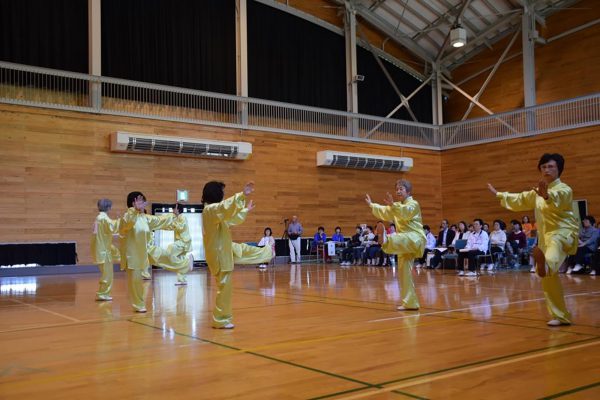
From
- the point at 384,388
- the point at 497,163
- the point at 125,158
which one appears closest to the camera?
the point at 384,388

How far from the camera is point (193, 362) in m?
4.13

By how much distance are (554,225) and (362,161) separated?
15590 mm

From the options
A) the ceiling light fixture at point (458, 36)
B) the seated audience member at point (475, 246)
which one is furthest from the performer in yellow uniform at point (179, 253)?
the ceiling light fixture at point (458, 36)

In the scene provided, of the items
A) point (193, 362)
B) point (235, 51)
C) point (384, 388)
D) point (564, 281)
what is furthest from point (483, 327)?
point (235, 51)

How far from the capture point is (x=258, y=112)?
1950cm

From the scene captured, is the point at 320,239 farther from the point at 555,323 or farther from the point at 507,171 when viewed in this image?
the point at 555,323

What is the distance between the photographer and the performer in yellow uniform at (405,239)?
688cm

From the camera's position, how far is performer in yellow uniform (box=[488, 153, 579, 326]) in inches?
210

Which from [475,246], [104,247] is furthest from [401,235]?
[475,246]

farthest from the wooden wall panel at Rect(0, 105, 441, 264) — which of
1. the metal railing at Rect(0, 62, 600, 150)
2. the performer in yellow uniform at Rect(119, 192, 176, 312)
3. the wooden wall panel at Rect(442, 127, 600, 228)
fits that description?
the performer in yellow uniform at Rect(119, 192, 176, 312)

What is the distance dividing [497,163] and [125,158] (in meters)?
13.2

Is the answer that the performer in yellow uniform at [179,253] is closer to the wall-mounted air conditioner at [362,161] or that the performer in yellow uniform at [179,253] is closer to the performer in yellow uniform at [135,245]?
the performer in yellow uniform at [135,245]

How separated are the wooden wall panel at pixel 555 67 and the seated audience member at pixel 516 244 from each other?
25.7 ft

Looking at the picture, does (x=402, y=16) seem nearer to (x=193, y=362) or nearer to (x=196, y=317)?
(x=196, y=317)
